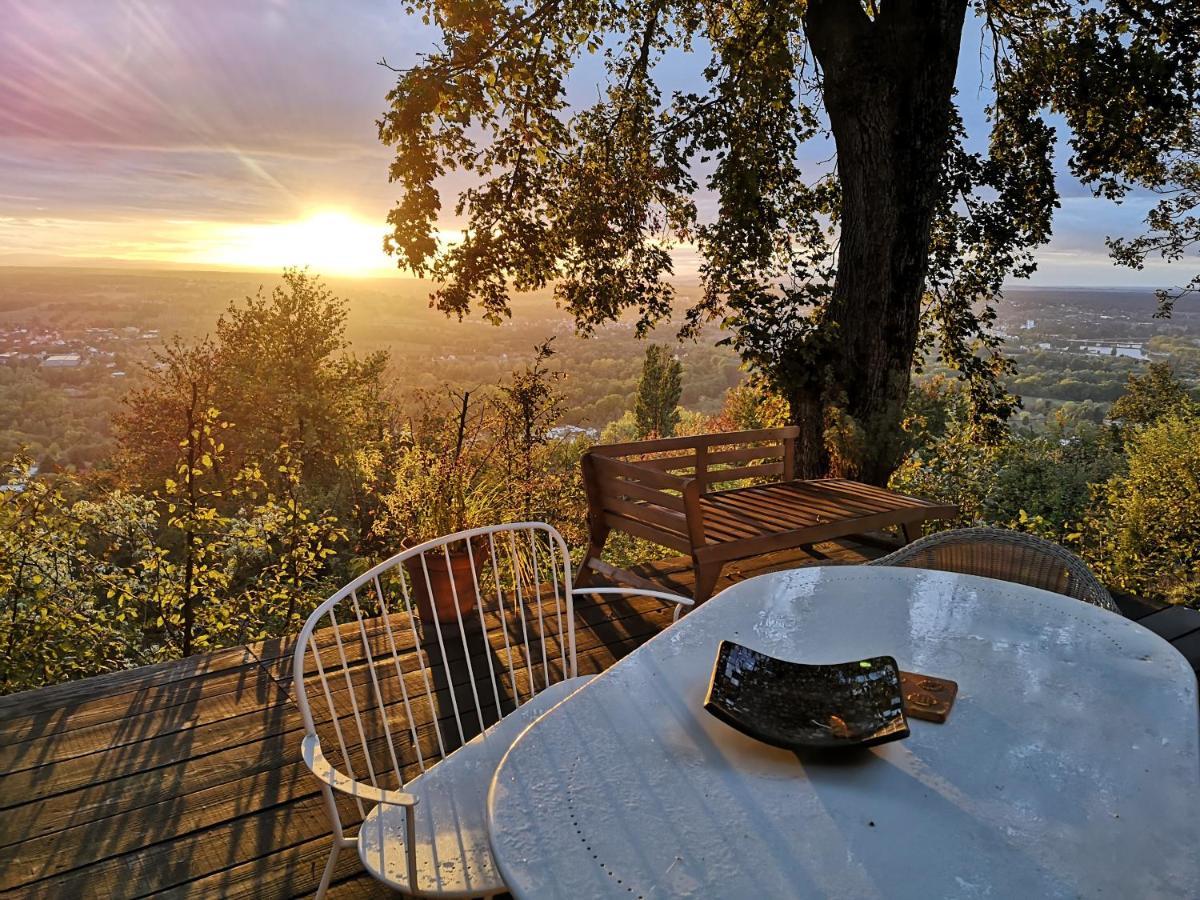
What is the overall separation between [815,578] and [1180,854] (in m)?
0.88

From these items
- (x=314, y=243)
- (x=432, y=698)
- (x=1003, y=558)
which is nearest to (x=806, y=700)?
(x=432, y=698)

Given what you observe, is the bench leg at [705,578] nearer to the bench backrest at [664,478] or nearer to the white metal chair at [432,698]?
the bench backrest at [664,478]

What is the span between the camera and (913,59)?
4160 millimetres

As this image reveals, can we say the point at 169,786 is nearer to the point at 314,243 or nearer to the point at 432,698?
the point at 432,698

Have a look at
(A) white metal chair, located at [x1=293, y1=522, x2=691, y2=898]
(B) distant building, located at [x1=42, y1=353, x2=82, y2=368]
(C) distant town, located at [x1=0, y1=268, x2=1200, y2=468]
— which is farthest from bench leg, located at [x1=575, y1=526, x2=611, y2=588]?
(B) distant building, located at [x1=42, y1=353, x2=82, y2=368]

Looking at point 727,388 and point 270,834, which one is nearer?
point 270,834

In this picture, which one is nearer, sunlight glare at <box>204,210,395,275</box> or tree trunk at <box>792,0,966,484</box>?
tree trunk at <box>792,0,966,484</box>

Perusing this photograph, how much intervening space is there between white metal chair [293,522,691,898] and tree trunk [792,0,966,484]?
2.18 m

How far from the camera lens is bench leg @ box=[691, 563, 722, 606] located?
2.83 metres

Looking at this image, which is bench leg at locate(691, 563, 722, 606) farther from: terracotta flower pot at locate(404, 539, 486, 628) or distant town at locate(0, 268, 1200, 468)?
distant town at locate(0, 268, 1200, 468)

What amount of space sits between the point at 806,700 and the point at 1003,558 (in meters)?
1.25

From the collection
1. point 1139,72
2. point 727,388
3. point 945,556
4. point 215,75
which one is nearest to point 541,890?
point 945,556

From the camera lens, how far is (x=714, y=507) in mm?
3469

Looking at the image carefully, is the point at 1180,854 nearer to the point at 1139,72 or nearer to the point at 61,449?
the point at 1139,72
